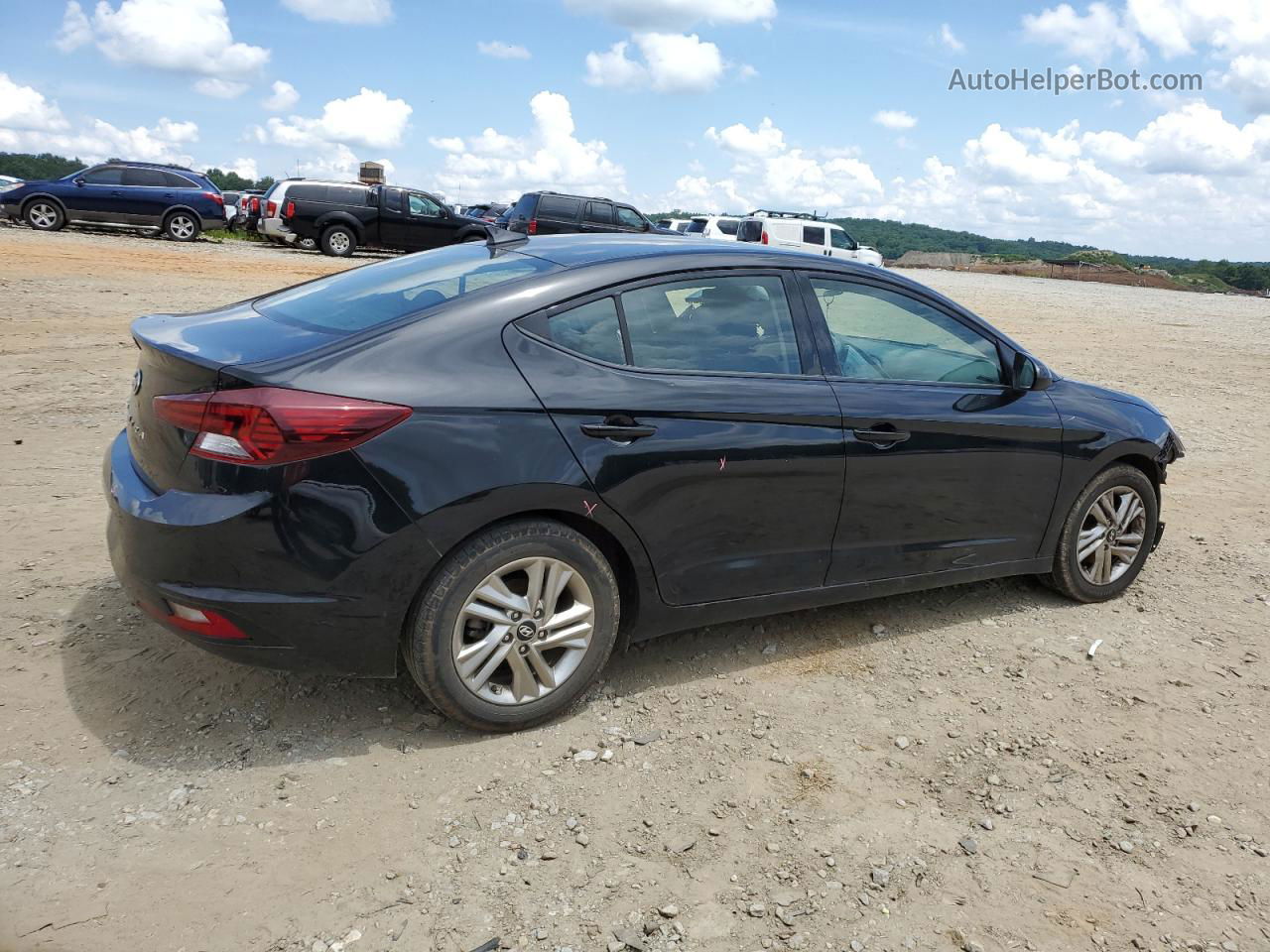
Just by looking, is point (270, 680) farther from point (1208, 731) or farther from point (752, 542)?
point (1208, 731)

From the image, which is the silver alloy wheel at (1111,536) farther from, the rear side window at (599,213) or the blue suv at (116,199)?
the blue suv at (116,199)

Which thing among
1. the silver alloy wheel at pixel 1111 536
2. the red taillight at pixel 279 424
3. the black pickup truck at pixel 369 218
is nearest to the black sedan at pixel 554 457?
the red taillight at pixel 279 424

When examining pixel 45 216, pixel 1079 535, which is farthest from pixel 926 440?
pixel 45 216

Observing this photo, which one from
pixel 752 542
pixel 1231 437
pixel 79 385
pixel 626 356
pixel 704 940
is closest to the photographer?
pixel 704 940

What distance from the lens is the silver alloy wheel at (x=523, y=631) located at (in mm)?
3299

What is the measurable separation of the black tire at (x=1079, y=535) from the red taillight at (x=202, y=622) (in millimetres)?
3601

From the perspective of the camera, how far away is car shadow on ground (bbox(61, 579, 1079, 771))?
336 centimetres

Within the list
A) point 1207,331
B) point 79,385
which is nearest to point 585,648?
point 79,385

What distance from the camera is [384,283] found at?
384 cm

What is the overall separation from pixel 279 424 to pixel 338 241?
22692 millimetres

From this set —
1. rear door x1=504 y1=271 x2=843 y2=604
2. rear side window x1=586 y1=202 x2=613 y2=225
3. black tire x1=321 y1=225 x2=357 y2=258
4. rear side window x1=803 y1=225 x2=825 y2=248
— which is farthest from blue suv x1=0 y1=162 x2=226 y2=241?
rear door x1=504 y1=271 x2=843 y2=604

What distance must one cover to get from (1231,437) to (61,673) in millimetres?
9127

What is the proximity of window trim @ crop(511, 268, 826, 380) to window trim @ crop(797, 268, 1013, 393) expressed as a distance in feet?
0.10

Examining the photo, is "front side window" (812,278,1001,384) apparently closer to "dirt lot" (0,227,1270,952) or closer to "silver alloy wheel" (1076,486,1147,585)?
"silver alloy wheel" (1076,486,1147,585)
